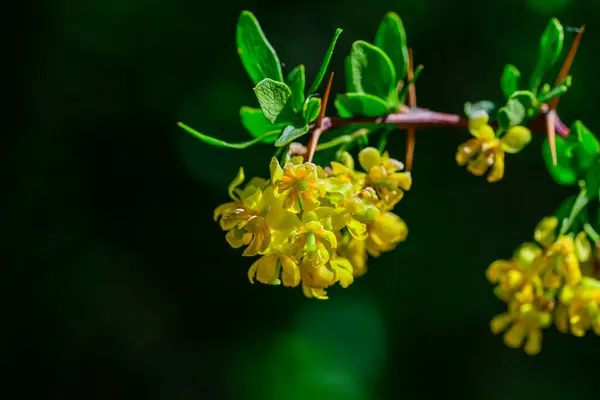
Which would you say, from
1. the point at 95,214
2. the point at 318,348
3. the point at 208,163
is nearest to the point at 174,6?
the point at 208,163

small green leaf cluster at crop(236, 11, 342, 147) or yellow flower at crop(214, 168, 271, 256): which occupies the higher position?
small green leaf cluster at crop(236, 11, 342, 147)

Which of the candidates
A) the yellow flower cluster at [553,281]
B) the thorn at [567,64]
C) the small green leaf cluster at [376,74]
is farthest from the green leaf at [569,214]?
the small green leaf cluster at [376,74]

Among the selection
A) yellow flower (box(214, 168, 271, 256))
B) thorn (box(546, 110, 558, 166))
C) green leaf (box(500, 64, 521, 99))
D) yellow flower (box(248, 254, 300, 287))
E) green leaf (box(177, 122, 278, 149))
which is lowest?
yellow flower (box(248, 254, 300, 287))

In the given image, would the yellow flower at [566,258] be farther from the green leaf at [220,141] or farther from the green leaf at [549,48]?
the green leaf at [220,141]

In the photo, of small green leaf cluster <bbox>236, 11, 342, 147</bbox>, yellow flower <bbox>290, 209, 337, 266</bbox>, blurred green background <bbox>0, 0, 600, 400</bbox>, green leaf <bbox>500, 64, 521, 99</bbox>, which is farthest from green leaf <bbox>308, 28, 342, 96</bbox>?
blurred green background <bbox>0, 0, 600, 400</bbox>

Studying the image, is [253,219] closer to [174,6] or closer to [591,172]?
[591,172]

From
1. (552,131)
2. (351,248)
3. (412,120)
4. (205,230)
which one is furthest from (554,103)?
(205,230)

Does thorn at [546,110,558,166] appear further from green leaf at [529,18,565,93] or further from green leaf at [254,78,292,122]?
green leaf at [254,78,292,122]

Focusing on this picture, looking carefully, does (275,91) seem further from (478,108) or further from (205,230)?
(205,230)
